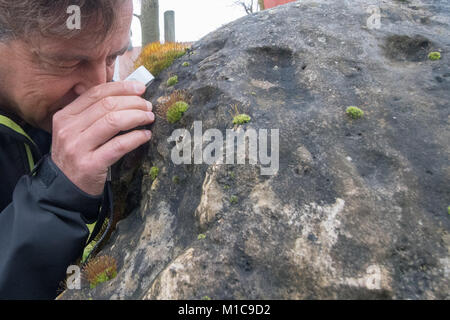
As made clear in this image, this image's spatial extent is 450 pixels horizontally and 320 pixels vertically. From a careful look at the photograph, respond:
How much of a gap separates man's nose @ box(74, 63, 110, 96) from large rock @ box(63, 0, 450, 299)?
127 centimetres

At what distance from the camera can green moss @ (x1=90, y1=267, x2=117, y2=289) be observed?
3.80 m

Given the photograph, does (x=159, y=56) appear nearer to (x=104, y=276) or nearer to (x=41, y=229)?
(x=41, y=229)

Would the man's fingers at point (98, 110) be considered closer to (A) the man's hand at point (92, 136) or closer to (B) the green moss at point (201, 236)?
(A) the man's hand at point (92, 136)

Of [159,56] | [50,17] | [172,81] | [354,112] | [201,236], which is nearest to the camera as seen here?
[50,17]

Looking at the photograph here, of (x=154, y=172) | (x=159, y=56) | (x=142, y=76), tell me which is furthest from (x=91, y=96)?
(x=159, y=56)

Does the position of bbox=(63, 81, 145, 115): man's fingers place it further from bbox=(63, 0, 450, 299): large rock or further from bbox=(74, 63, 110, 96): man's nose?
bbox=(63, 0, 450, 299): large rock

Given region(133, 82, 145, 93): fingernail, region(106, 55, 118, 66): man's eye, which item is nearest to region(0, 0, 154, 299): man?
region(106, 55, 118, 66): man's eye

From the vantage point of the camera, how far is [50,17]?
11.3 feet

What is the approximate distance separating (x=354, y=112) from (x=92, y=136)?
3.80m

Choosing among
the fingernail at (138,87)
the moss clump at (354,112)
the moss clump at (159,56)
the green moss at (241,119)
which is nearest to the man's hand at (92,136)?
the fingernail at (138,87)

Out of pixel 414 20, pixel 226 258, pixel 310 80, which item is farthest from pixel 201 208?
pixel 414 20

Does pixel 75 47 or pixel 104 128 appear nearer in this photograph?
pixel 75 47

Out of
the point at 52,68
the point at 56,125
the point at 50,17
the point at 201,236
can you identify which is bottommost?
the point at 201,236
